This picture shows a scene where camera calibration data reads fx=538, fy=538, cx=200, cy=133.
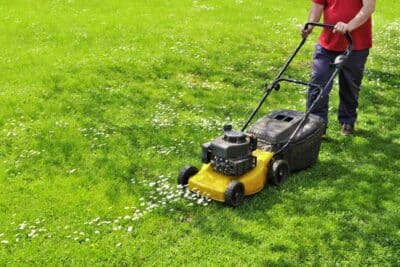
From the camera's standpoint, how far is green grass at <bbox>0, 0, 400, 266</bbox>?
216 inches

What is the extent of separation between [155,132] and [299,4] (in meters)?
12.3

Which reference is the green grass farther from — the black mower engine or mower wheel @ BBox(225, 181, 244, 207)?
the black mower engine

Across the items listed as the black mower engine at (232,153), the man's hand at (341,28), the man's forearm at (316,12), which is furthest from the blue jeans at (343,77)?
the black mower engine at (232,153)

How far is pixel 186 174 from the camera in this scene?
20.8 ft

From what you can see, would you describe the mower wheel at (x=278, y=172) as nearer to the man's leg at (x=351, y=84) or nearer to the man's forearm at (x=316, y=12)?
the man's leg at (x=351, y=84)

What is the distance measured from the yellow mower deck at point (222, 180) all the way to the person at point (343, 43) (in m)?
1.20

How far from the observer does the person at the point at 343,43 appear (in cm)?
691

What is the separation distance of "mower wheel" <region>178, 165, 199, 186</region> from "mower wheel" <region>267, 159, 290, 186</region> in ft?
2.95

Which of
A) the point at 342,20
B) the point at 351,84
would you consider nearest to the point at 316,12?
the point at 342,20

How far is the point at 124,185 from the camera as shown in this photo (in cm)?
671

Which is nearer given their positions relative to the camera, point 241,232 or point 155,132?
point 241,232

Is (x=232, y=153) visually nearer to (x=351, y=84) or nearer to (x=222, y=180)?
(x=222, y=180)

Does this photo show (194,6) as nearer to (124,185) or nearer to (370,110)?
(370,110)

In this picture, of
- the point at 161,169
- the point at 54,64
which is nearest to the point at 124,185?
the point at 161,169
